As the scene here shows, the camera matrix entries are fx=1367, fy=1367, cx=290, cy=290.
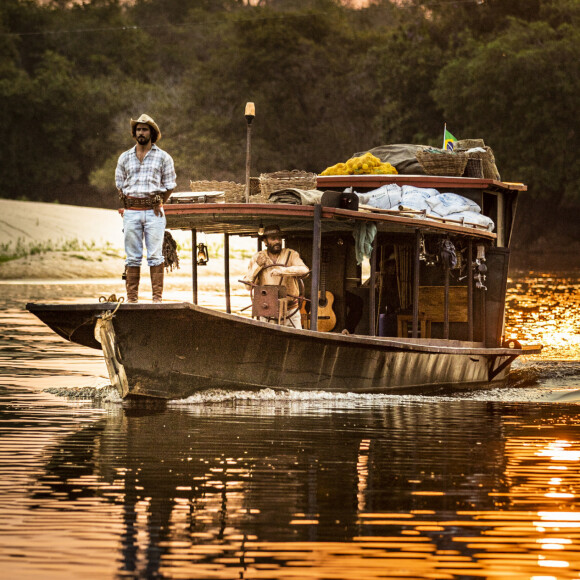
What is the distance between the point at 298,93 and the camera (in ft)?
209

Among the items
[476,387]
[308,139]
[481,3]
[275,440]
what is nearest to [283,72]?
[308,139]

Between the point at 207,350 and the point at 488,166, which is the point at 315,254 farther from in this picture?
the point at 488,166

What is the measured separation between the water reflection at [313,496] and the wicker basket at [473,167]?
3862 millimetres

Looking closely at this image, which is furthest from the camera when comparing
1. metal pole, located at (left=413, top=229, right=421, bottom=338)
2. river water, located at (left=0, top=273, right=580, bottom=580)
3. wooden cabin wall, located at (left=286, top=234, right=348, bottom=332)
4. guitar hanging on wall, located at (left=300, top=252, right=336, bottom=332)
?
wooden cabin wall, located at (left=286, top=234, right=348, bottom=332)

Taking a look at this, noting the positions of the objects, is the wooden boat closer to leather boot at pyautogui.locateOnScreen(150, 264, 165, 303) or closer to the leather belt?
leather boot at pyautogui.locateOnScreen(150, 264, 165, 303)

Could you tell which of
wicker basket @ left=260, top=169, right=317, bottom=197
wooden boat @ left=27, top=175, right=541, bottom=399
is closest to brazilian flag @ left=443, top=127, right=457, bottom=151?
wooden boat @ left=27, top=175, right=541, bottom=399

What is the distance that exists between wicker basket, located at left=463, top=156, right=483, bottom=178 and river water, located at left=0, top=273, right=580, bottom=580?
2367 millimetres

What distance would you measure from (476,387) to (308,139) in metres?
49.3

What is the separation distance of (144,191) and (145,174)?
0.14 meters

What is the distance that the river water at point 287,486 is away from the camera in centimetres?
595

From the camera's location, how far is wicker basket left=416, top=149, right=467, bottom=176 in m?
13.7

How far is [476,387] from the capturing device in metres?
14.6

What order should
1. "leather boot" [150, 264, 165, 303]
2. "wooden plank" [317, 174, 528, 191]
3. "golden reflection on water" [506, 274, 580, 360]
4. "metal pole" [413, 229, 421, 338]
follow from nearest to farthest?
"leather boot" [150, 264, 165, 303]
"metal pole" [413, 229, 421, 338]
"wooden plank" [317, 174, 528, 191]
"golden reflection on water" [506, 274, 580, 360]

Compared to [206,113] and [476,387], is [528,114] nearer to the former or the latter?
[206,113]
